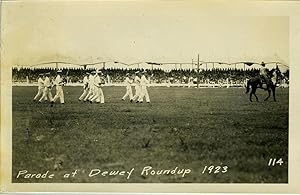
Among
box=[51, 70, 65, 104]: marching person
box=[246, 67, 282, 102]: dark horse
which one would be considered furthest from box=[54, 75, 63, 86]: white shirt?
box=[246, 67, 282, 102]: dark horse

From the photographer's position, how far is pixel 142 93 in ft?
2.62

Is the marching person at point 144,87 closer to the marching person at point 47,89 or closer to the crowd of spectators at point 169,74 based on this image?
the crowd of spectators at point 169,74

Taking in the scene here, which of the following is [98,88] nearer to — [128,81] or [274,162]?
[128,81]

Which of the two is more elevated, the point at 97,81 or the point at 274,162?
the point at 97,81

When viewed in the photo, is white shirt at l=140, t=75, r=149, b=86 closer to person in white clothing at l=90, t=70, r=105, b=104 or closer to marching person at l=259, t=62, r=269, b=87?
person in white clothing at l=90, t=70, r=105, b=104

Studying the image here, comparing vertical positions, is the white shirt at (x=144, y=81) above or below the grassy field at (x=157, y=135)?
above

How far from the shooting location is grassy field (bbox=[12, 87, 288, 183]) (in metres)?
0.79

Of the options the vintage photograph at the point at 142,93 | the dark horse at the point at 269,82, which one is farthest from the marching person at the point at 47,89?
the dark horse at the point at 269,82

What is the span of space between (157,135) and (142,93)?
0.09 meters

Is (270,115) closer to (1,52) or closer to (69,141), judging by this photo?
(69,141)

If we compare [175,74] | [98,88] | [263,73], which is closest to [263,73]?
[263,73]

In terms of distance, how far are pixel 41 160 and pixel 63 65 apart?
0.62ft

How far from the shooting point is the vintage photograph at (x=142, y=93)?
790 mm

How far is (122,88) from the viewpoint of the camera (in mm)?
804
